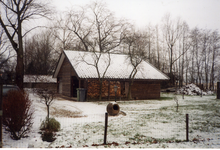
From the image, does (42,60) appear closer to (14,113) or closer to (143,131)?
(14,113)

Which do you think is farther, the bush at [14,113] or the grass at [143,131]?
the grass at [143,131]

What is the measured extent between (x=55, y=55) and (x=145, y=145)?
2855 centimetres

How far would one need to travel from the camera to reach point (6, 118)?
19.0 ft

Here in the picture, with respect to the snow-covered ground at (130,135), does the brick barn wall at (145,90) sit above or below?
above

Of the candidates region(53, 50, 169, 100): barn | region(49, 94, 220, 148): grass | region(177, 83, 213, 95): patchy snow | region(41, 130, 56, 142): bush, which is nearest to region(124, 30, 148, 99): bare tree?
region(53, 50, 169, 100): barn

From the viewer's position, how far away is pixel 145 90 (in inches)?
797

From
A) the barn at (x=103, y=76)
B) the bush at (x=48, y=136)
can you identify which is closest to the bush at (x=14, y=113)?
the bush at (x=48, y=136)

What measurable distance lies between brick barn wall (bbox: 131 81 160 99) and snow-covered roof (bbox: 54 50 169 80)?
0.78 metres

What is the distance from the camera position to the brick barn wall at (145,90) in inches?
773

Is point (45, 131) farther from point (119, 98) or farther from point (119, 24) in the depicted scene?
point (119, 24)

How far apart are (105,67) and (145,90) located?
5315 millimetres

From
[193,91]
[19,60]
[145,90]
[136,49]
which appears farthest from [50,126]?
[193,91]

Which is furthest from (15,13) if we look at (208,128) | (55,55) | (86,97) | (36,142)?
(55,55)

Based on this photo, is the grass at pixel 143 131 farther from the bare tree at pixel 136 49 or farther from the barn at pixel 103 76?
the bare tree at pixel 136 49
